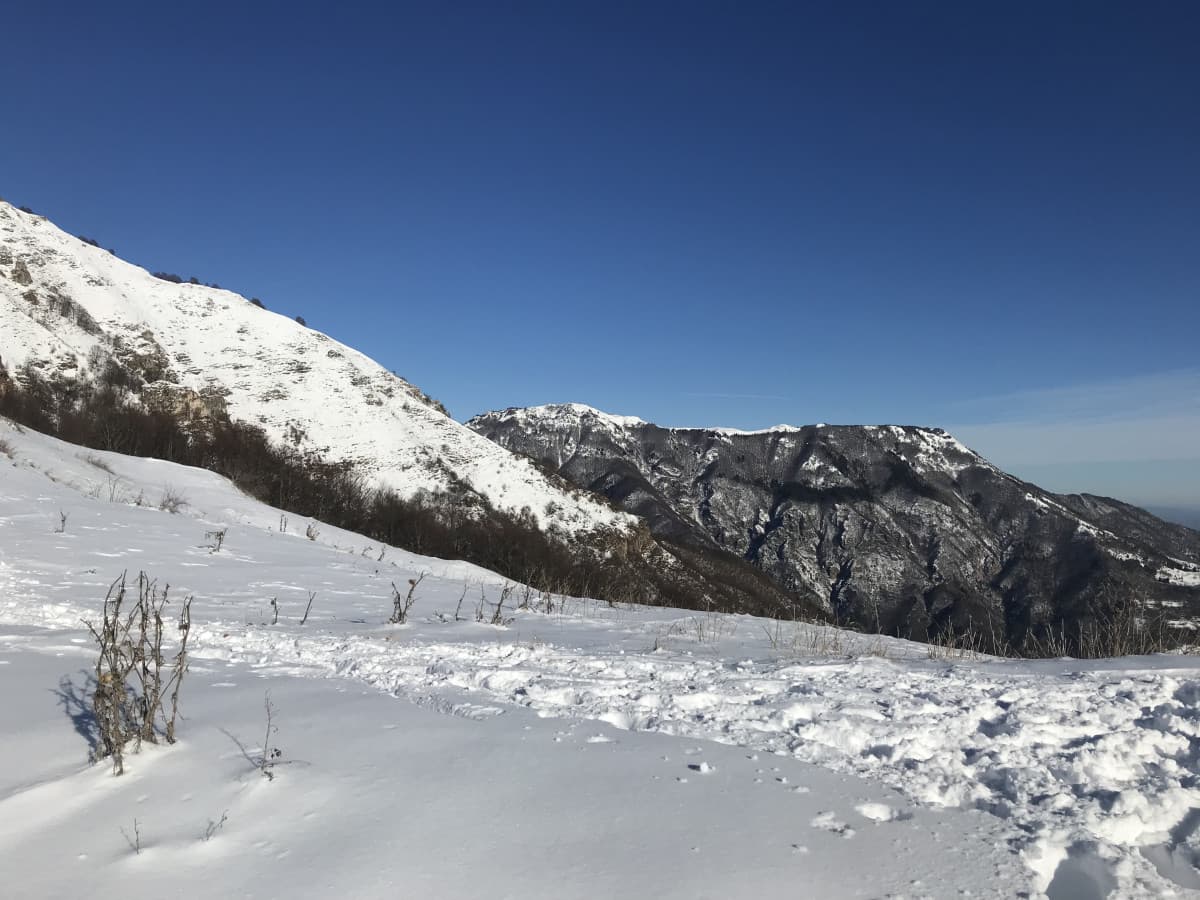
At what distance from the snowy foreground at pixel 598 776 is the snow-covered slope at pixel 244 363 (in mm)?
58224

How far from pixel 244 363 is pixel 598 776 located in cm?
→ 7063

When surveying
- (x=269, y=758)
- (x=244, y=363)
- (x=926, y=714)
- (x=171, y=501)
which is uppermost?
(x=244, y=363)

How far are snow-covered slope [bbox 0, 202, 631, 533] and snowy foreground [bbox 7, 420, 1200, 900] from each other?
58224 mm

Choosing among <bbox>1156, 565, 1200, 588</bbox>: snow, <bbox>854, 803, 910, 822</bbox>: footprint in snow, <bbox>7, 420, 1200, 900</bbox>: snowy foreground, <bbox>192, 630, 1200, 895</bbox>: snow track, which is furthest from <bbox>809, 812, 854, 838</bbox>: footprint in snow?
<bbox>1156, 565, 1200, 588</bbox>: snow

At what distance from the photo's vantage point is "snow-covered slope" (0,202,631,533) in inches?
2184

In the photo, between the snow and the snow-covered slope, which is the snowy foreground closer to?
the snow-covered slope

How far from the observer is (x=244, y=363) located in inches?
2554

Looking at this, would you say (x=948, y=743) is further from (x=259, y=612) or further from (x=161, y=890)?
(x=259, y=612)

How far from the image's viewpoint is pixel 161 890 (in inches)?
89.6

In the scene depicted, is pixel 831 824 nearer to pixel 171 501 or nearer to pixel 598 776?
pixel 598 776

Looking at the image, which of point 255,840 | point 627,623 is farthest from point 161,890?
point 627,623

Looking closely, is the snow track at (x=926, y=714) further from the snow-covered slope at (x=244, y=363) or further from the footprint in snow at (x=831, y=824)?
the snow-covered slope at (x=244, y=363)

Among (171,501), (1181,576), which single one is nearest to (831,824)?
(171,501)

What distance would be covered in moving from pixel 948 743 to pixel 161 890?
342 centimetres
